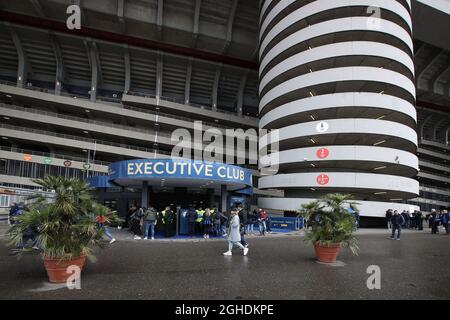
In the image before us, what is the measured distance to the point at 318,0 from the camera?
28844 mm

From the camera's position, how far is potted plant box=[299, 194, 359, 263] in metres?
8.41

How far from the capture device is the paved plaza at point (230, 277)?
5.54 meters

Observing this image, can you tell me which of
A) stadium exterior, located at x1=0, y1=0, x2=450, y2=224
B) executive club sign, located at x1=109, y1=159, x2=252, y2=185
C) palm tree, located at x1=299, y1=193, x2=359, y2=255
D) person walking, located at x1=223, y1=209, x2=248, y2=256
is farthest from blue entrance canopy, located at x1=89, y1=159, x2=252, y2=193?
palm tree, located at x1=299, y1=193, x2=359, y2=255

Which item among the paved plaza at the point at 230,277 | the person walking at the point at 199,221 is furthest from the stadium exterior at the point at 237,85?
the paved plaza at the point at 230,277

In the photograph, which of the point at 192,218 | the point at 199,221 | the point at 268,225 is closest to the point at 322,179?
the point at 268,225

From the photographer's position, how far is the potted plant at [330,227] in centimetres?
841

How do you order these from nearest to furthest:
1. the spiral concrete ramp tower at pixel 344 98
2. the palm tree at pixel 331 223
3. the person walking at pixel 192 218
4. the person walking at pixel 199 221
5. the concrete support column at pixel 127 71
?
the palm tree at pixel 331 223
the person walking at pixel 192 218
the person walking at pixel 199 221
the spiral concrete ramp tower at pixel 344 98
the concrete support column at pixel 127 71

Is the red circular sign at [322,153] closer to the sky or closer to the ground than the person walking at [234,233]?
closer to the sky

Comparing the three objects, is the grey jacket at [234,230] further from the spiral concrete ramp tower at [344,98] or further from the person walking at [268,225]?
the spiral concrete ramp tower at [344,98]

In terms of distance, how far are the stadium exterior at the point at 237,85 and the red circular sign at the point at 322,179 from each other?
10cm

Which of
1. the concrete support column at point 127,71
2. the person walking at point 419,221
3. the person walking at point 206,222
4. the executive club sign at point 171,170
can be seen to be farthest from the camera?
the concrete support column at point 127,71

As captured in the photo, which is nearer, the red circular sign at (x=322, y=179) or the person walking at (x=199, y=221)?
the person walking at (x=199, y=221)

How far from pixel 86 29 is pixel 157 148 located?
1802cm

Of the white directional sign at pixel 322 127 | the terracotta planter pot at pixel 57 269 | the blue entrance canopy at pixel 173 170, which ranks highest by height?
the white directional sign at pixel 322 127
